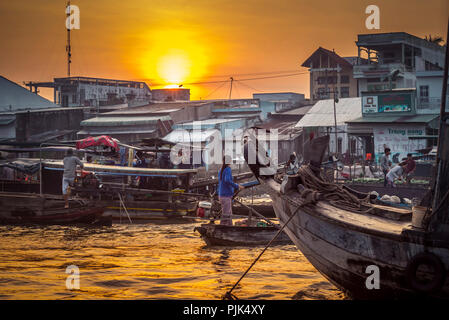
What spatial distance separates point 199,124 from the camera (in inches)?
1245

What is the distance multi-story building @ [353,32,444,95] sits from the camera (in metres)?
35.0

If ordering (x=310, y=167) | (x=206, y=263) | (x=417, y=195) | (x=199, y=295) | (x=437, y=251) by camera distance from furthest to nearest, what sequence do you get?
1. (x=417, y=195)
2. (x=206, y=263)
3. (x=310, y=167)
4. (x=199, y=295)
5. (x=437, y=251)

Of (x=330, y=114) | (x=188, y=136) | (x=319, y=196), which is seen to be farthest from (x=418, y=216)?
(x=330, y=114)

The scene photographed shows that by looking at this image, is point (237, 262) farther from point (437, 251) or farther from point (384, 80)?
point (384, 80)

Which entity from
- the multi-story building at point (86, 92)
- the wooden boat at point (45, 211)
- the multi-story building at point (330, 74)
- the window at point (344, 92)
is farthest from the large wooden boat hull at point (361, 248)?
the window at point (344, 92)

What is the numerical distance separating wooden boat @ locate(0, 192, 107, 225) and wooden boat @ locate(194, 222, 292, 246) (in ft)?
15.9

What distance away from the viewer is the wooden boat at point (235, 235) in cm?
1047

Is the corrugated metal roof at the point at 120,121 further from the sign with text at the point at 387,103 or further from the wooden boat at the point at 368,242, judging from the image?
the wooden boat at the point at 368,242

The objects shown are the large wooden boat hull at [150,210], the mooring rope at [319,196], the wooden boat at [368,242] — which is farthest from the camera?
the large wooden boat hull at [150,210]

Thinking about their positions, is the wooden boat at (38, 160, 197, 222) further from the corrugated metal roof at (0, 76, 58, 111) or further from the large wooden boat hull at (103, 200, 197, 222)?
the corrugated metal roof at (0, 76, 58, 111)

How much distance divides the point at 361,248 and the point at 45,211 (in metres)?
10.9

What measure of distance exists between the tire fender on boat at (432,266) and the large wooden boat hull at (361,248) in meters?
0.04

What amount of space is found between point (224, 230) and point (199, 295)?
12.0 feet
